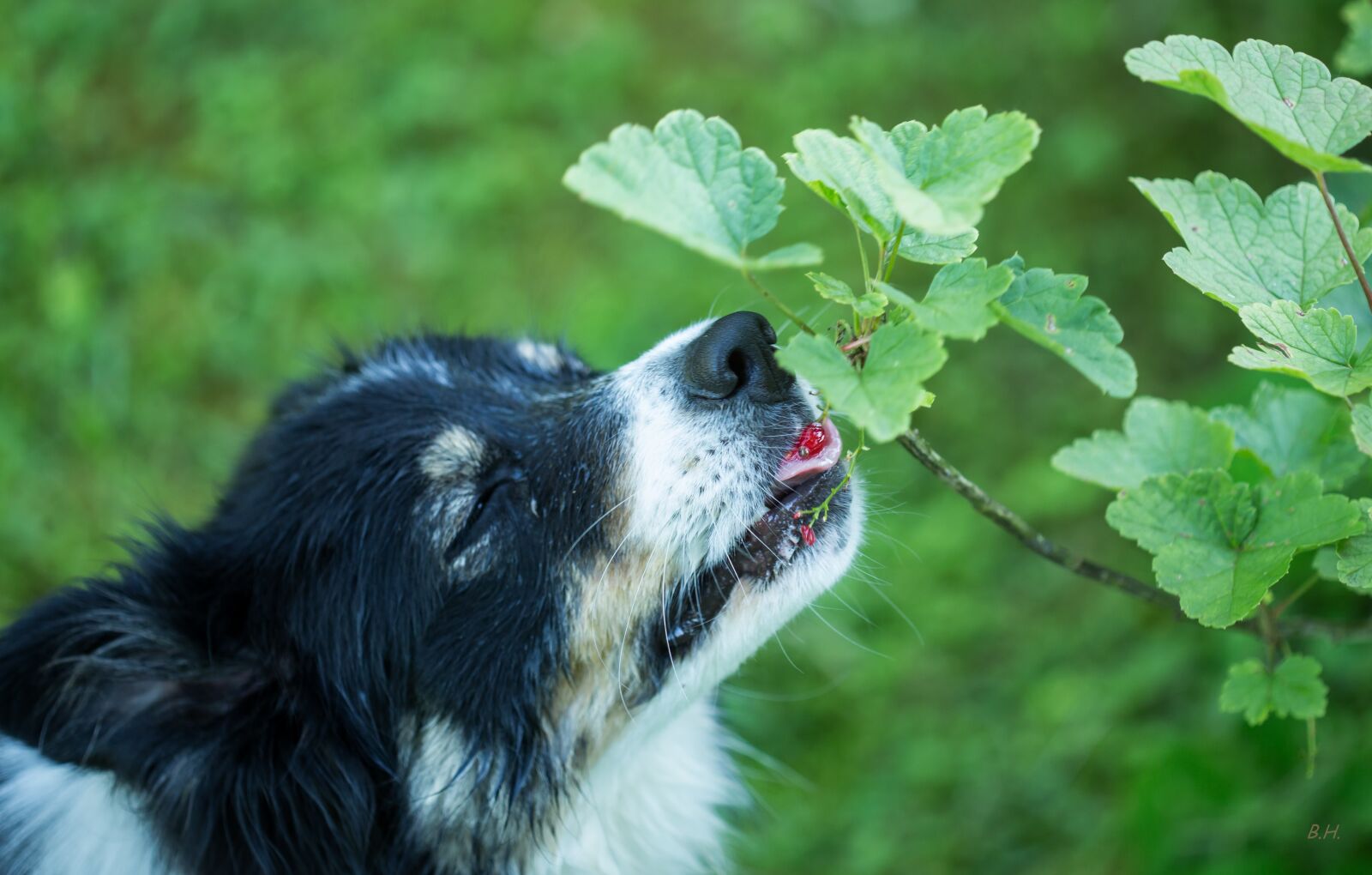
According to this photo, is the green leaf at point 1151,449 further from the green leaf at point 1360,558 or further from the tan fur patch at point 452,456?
the tan fur patch at point 452,456

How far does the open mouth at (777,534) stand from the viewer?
85.3 inches

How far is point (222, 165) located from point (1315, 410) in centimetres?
485

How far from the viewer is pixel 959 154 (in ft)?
4.41

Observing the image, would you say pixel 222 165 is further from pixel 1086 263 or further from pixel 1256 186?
pixel 1256 186

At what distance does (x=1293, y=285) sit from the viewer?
5.20 ft

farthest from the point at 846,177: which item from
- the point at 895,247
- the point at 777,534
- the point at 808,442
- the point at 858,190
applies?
the point at 777,534

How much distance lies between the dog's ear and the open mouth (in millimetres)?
857

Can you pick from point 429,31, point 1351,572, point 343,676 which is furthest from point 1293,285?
point 429,31

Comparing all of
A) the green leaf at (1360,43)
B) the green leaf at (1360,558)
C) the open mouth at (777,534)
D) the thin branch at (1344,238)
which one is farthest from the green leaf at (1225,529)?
the green leaf at (1360,43)

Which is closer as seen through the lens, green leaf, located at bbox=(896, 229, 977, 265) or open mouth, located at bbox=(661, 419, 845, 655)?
green leaf, located at bbox=(896, 229, 977, 265)

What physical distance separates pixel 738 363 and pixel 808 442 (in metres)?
0.20

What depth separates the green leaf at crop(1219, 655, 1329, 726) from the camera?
1.72 m

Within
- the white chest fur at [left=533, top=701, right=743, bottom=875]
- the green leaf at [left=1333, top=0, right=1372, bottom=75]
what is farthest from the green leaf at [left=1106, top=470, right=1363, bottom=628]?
the white chest fur at [left=533, top=701, right=743, bottom=875]

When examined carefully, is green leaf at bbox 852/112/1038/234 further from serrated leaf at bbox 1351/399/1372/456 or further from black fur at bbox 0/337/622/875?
black fur at bbox 0/337/622/875
